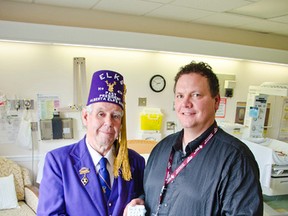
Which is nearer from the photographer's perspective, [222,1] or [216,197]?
[216,197]

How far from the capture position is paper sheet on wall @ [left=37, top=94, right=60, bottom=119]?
10.6ft

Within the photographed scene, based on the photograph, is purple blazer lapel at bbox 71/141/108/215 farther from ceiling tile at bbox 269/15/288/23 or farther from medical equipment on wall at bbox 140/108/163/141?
ceiling tile at bbox 269/15/288/23

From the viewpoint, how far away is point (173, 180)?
124 cm

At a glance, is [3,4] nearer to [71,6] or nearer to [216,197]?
[71,6]

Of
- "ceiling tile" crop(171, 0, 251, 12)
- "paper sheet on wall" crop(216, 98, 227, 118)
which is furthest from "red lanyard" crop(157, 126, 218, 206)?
"paper sheet on wall" crop(216, 98, 227, 118)

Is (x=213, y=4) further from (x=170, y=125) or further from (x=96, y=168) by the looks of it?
(x=96, y=168)

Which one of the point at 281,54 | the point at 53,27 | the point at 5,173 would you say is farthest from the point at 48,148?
the point at 281,54

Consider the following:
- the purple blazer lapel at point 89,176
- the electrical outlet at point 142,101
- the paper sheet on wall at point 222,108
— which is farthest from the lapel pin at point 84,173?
the paper sheet on wall at point 222,108

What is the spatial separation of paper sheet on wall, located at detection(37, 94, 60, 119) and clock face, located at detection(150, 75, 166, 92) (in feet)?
4.41

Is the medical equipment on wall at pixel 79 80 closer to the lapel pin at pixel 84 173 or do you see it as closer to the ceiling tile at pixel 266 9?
the ceiling tile at pixel 266 9

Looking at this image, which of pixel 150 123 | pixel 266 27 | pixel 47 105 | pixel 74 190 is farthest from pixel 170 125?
pixel 74 190

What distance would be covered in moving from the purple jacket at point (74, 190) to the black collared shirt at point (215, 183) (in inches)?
7.4

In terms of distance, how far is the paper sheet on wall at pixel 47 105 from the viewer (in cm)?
324

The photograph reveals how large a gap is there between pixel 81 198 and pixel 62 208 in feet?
0.33
